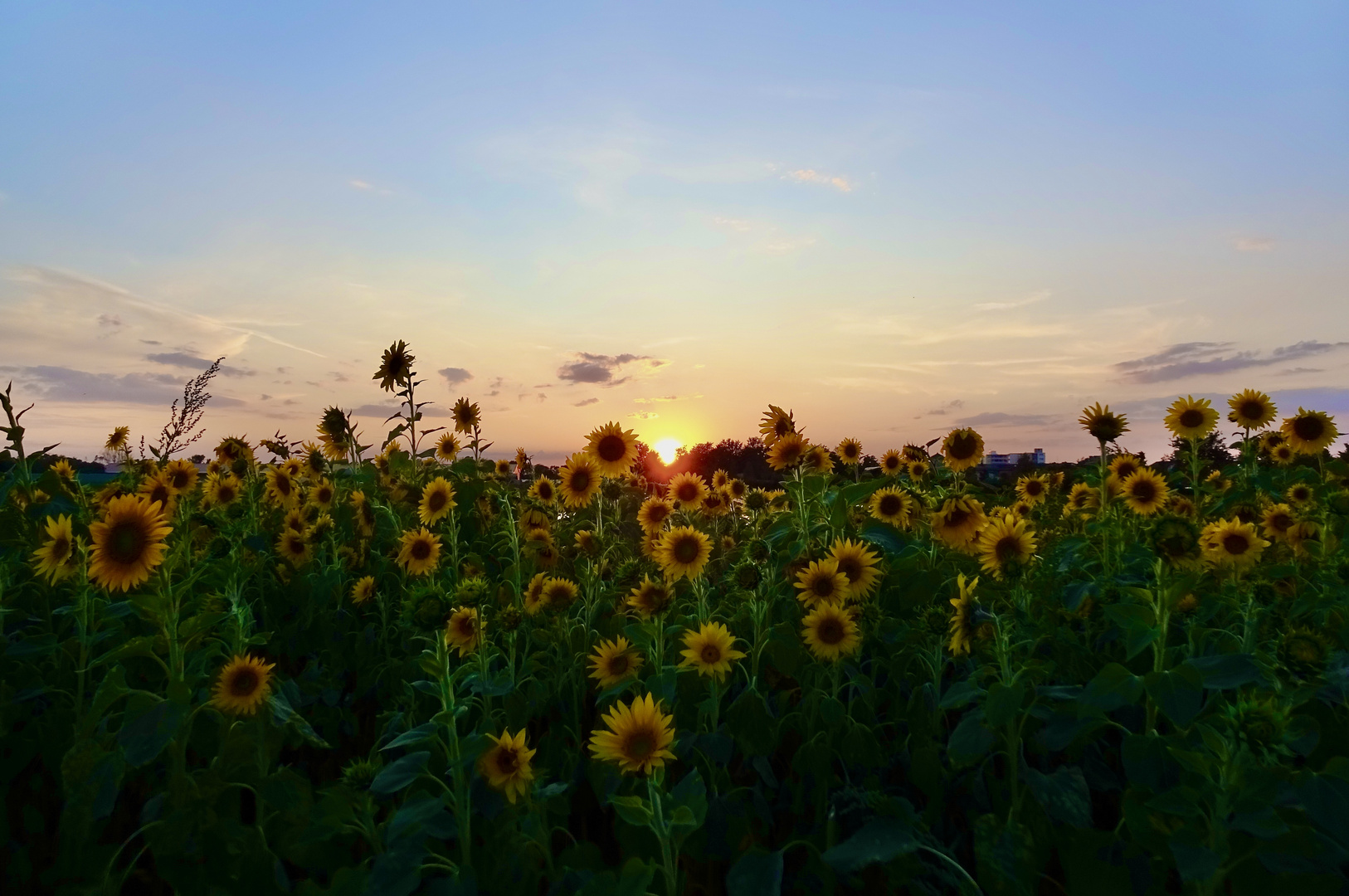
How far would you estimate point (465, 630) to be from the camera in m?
2.98

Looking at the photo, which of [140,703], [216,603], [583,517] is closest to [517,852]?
[140,703]

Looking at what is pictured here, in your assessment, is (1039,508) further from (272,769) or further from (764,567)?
(272,769)

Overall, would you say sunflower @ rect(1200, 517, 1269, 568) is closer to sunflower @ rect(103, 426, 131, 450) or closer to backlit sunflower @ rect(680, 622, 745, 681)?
backlit sunflower @ rect(680, 622, 745, 681)

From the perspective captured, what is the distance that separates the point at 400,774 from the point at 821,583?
5.56ft

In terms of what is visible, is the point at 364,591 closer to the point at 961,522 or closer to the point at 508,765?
the point at 508,765

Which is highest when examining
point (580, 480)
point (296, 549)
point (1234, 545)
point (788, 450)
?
point (788, 450)

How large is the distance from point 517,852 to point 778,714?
1.31 meters

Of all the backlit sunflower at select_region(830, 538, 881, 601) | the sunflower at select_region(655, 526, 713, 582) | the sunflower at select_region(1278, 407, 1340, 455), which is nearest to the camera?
the backlit sunflower at select_region(830, 538, 881, 601)

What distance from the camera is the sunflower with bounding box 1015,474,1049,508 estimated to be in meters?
6.39

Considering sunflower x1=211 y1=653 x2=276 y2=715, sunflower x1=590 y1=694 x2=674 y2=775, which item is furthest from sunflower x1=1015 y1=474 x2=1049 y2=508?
sunflower x1=211 y1=653 x2=276 y2=715

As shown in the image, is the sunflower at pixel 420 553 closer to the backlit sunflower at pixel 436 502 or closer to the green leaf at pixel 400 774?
the backlit sunflower at pixel 436 502

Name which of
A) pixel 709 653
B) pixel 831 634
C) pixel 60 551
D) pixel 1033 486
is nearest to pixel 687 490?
pixel 831 634

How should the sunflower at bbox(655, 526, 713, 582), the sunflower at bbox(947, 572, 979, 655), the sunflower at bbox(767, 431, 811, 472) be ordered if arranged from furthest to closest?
the sunflower at bbox(767, 431, 811, 472) < the sunflower at bbox(655, 526, 713, 582) < the sunflower at bbox(947, 572, 979, 655)

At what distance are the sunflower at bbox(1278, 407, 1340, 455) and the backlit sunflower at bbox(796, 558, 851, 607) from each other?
5234mm
